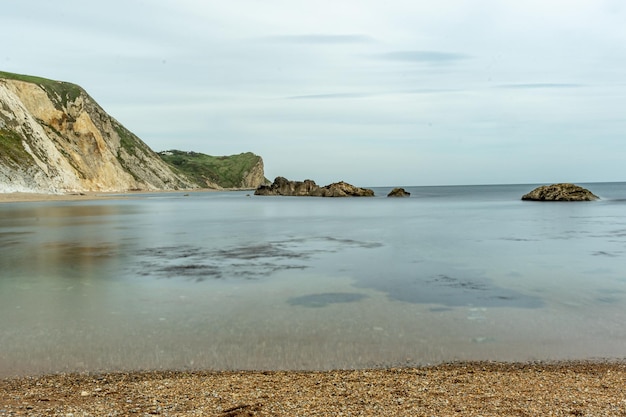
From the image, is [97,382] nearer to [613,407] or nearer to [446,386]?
[446,386]

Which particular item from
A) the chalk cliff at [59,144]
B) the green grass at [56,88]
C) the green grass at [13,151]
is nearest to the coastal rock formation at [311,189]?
the chalk cliff at [59,144]

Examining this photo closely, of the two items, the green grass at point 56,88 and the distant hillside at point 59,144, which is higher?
the green grass at point 56,88

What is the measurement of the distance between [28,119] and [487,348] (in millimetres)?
129812

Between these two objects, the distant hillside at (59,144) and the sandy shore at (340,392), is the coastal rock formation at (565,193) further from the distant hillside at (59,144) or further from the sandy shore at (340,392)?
the distant hillside at (59,144)

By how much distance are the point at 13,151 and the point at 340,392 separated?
11403 cm

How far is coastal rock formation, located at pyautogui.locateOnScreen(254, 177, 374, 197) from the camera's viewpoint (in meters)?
143

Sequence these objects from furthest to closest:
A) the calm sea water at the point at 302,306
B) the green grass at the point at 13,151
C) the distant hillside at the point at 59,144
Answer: the distant hillside at the point at 59,144, the green grass at the point at 13,151, the calm sea water at the point at 302,306

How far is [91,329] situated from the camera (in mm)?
11164

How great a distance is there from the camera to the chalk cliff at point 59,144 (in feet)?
340

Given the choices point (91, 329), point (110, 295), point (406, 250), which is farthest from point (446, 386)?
point (406, 250)

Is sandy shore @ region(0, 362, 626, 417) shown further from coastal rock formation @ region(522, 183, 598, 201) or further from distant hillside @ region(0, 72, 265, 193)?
distant hillside @ region(0, 72, 265, 193)

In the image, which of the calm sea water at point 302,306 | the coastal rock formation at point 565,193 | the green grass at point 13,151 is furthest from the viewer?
the green grass at point 13,151

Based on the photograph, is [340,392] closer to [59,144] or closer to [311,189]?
[311,189]

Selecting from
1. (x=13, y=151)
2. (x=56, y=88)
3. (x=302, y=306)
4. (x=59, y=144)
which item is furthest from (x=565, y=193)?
(x=56, y=88)
